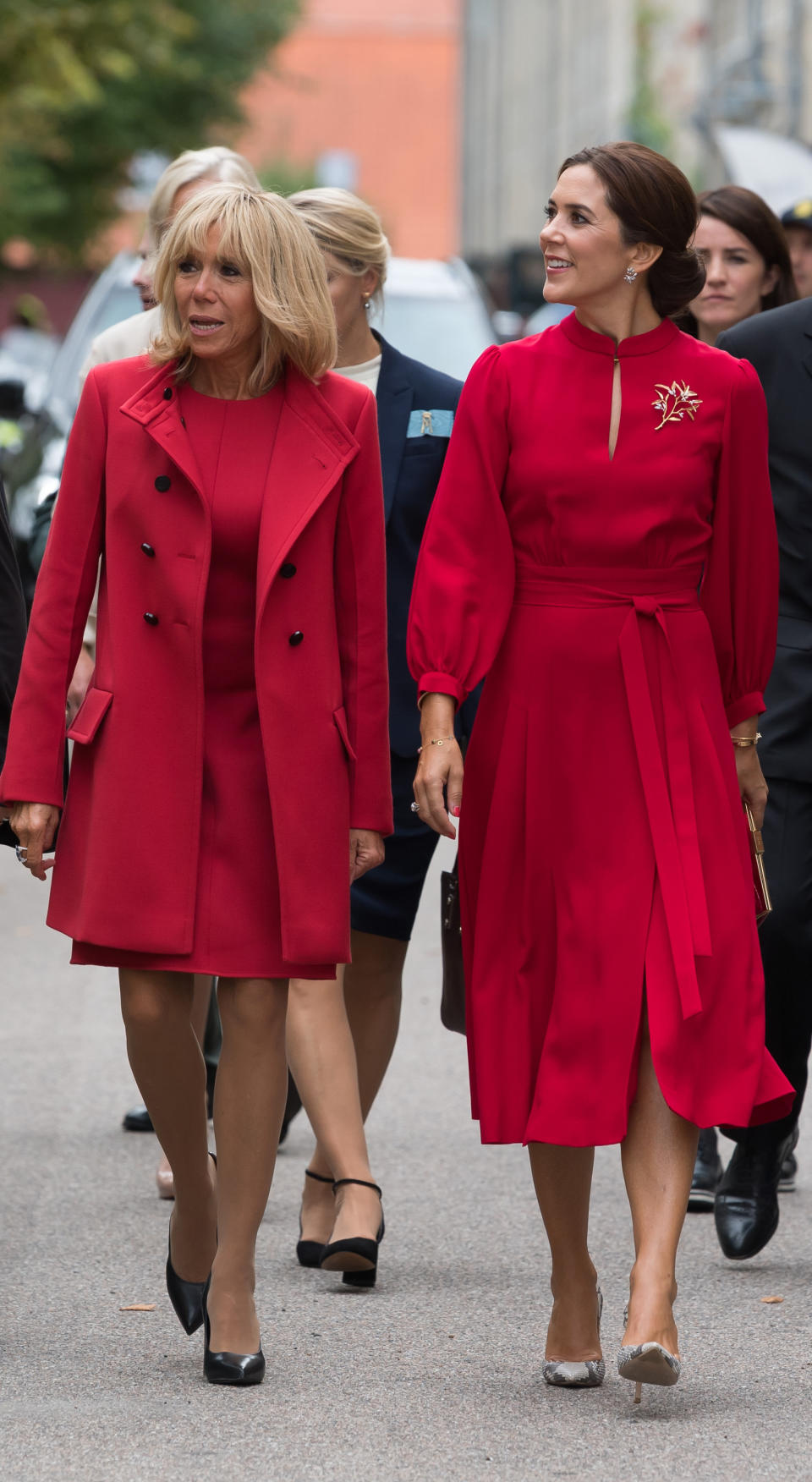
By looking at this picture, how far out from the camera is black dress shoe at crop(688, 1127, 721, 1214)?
5797 millimetres

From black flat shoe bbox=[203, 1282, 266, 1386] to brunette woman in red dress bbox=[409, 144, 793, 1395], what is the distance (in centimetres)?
52

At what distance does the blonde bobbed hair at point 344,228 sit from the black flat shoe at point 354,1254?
1.93 metres

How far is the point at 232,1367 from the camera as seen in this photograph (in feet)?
14.3

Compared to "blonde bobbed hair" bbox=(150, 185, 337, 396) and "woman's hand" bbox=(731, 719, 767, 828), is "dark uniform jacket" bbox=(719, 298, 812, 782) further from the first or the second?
"blonde bobbed hair" bbox=(150, 185, 337, 396)

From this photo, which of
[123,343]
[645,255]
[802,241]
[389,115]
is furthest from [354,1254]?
[389,115]

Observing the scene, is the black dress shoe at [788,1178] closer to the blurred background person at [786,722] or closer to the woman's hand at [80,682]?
the blurred background person at [786,722]

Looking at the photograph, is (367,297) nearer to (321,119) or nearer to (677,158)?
(677,158)

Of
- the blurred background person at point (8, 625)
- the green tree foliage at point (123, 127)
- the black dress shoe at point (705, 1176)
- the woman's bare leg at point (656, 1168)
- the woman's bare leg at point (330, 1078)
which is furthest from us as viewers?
the green tree foliage at point (123, 127)

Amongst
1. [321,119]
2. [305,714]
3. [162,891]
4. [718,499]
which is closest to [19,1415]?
[162,891]

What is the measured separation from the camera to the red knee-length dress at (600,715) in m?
4.26

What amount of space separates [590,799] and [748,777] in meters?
0.38

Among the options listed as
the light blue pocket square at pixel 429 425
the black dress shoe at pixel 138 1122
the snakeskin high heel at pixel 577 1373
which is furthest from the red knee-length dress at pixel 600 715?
the black dress shoe at pixel 138 1122

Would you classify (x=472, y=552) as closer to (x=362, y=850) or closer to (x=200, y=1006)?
(x=362, y=850)

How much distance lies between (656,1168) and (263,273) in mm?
1676
